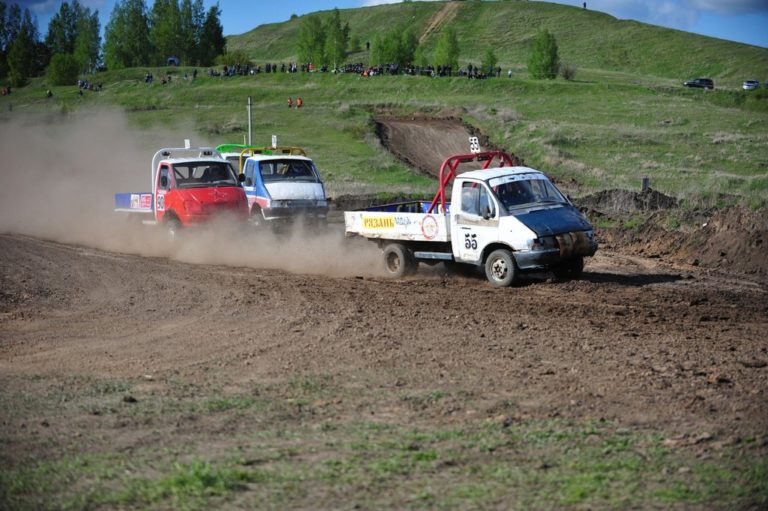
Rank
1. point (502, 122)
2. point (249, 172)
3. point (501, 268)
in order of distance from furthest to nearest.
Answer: point (502, 122) < point (249, 172) < point (501, 268)

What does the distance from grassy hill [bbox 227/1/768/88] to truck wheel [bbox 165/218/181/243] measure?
317 ft

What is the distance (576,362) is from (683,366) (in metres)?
1.13

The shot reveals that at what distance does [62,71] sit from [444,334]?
108 metres

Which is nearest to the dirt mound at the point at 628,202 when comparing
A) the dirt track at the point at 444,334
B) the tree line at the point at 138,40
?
the dirt track at the point at 444,334

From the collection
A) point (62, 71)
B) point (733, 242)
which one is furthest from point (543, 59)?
point (733, 242)

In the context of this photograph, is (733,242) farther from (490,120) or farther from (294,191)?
(490,120)

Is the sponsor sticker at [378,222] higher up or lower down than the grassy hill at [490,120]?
lower down

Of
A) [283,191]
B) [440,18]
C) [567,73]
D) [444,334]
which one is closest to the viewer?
[444,334]

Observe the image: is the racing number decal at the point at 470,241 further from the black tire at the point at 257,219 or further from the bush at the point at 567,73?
the bush at the point at 567,73

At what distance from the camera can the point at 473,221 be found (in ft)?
53.8

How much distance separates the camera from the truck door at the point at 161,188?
22.9m

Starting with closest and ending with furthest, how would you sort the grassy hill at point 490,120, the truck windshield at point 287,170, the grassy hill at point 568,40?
the truck windshield at point 287,170 → the grassy hill at point 490,120 → the grassy hill at point 568,40

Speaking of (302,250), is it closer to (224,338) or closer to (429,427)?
(224,338)

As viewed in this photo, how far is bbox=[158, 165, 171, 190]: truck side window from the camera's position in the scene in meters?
22.9
